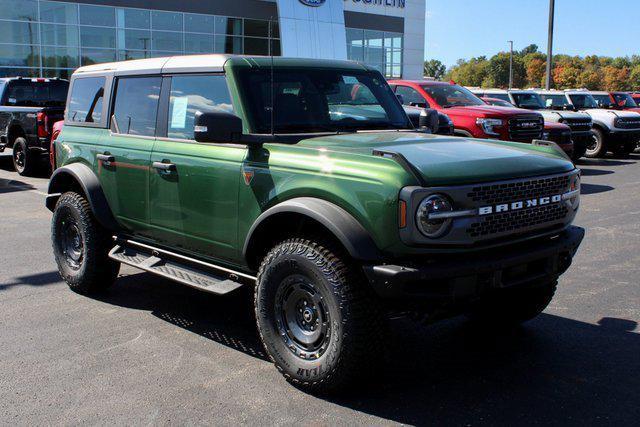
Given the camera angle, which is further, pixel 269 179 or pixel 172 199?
pixel 172 199

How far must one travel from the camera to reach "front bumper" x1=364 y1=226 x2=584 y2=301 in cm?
351

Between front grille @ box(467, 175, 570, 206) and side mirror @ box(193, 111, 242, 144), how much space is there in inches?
59.1

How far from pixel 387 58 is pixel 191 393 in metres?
41.2

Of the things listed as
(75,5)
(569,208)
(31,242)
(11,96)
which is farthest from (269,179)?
(75,5)

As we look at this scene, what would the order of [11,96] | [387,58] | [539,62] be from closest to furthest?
[11,96] < [387,58] < [539,62]

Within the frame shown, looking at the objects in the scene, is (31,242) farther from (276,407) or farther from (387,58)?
(387,58)

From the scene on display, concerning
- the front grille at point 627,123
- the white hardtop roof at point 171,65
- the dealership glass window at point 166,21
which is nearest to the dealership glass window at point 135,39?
the dealership glass window at point 166,21

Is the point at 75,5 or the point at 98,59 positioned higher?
the point at 75,5

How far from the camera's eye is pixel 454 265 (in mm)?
3580

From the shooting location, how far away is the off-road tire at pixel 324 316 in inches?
146

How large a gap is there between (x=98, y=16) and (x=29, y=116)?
19177mm

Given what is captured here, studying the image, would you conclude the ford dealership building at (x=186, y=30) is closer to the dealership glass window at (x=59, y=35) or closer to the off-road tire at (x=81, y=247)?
the dealership glass window at (x=59, y=35)

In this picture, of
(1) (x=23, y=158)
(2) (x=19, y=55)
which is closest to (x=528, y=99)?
(1) (x=23, y=158)

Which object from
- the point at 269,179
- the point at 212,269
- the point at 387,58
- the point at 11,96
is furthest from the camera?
the point at 387,58
